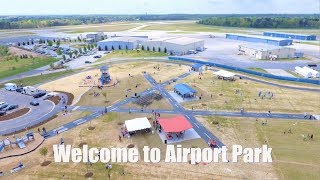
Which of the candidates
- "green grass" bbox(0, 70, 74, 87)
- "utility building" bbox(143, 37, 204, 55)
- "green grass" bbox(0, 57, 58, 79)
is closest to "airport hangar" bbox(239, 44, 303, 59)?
"utility building" bbox(143, 37, 204, 55)

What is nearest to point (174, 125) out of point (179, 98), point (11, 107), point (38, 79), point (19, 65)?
point (179, 98)

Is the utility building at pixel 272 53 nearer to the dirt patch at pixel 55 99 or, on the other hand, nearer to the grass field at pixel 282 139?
the grass field at pixel 282 139

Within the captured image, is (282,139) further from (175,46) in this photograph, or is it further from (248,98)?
(175,46)

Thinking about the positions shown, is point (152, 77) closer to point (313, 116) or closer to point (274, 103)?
point (274, 103)

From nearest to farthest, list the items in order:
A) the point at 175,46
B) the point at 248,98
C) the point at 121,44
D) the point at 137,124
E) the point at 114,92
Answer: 1. the point at 137,124
2. the point at 248,98
3. the point at 114,92
4. the point at 175,46
5. the point at 121,44

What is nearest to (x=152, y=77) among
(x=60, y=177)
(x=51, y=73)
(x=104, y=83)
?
(x=104, y=83)

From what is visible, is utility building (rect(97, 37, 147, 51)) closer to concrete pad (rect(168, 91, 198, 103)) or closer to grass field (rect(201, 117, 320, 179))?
concrete pad (rect(168, 91, 198, 103))

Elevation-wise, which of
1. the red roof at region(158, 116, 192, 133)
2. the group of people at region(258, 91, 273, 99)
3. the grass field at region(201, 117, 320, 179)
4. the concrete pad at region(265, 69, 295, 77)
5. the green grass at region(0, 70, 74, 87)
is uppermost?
the concrete pad at region(265, 69, 295, 77)
